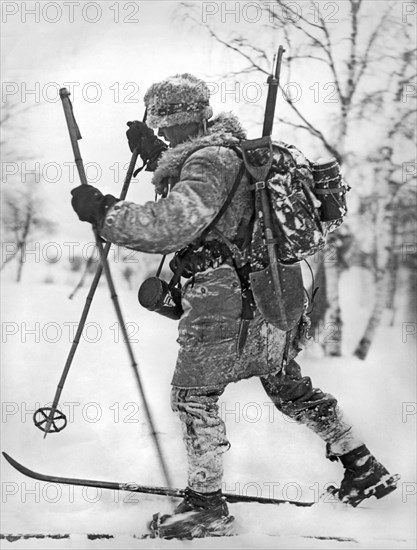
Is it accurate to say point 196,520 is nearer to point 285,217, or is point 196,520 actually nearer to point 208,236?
point 208,236

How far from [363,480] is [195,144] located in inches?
66.3

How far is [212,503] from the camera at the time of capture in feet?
9.95

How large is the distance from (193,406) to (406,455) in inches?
71.6

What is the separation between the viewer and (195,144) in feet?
9.50

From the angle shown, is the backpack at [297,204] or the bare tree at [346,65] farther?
the bare tree at [346,65]

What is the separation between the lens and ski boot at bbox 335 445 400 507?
10.8ft

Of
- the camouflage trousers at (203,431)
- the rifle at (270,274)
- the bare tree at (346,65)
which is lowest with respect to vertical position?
the camouflage trousers at (203,431)

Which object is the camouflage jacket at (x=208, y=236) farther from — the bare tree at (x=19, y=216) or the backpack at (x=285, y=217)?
the bare tree at (x=19, y=216)

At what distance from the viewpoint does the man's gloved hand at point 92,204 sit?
2734 mm

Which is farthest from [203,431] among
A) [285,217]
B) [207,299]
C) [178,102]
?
[178,102]

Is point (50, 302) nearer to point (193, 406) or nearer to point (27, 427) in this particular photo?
point (27, 427)

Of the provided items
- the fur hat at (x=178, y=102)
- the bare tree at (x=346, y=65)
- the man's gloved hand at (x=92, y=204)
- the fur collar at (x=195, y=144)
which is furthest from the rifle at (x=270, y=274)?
the bare tree at (x=346, y=65)

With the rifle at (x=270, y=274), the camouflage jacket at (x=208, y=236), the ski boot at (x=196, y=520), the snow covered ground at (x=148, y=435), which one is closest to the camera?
the camouflage jacket at (x=208, y=236)

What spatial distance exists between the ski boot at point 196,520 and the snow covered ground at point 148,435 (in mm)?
77
